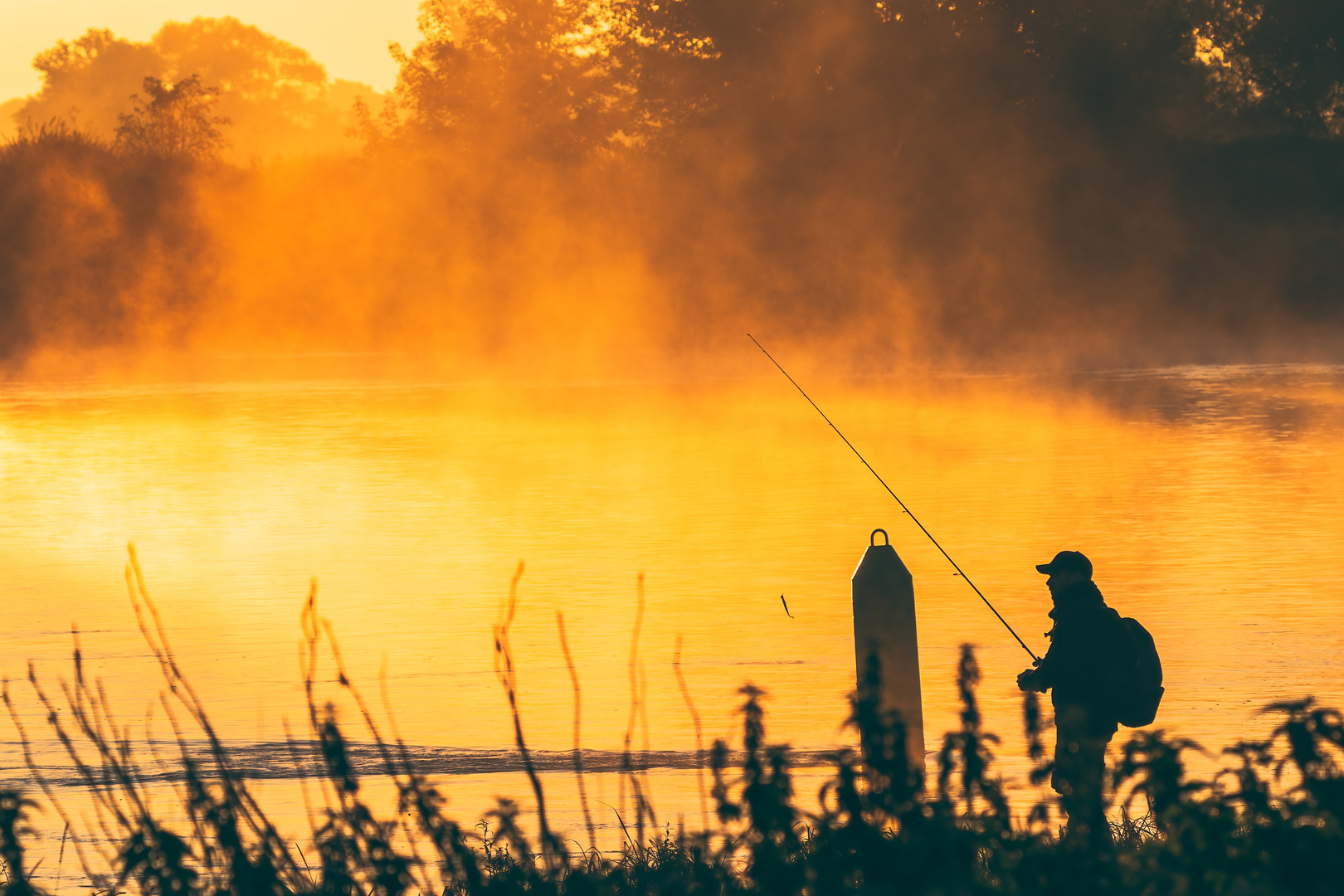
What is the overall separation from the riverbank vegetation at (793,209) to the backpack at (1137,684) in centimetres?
3452

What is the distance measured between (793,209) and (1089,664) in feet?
144

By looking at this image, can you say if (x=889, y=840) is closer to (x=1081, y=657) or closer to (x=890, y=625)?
(x=890, y=625)

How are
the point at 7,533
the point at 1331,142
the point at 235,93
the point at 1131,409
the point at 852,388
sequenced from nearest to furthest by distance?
the point at 7,533 → the point at 1131,409 → the point at 852,388 → the point at 1331,142 → the point at 235,93

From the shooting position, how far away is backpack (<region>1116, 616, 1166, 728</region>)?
550 cm

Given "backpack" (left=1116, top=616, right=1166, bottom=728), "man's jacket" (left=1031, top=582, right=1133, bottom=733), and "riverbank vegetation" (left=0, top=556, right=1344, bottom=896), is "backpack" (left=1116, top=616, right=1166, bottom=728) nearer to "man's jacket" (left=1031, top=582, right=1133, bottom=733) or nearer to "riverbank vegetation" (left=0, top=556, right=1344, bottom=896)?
"man's jacket" (left=1031, top=582, right=1133, bottom=733)

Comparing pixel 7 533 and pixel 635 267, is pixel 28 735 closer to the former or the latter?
pixel 7 533

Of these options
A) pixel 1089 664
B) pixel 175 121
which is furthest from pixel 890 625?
pixel 175 121

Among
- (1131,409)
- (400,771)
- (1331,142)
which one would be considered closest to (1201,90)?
(1331,142)

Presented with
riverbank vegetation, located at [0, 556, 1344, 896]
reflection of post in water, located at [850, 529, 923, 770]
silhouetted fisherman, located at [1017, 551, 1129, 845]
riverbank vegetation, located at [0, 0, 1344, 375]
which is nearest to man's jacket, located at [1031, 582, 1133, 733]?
silhouetted fisherman, located at [1017, 551, 1129, 845]

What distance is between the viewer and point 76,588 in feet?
37.4

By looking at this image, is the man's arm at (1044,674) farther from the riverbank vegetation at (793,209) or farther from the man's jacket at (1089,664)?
the riverbank vegetation at (793,209)

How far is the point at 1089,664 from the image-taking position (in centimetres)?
553

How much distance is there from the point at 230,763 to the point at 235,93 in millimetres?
126807

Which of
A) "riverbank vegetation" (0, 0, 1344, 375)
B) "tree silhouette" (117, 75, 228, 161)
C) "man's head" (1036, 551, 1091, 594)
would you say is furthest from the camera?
"tree silhouette" (117, 75, 228, 161)
